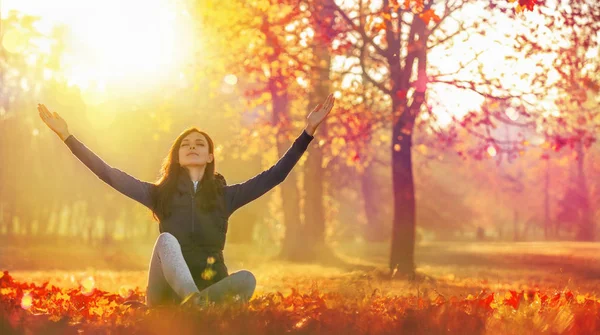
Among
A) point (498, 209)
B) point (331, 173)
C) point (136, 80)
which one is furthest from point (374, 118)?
point (498, 209)

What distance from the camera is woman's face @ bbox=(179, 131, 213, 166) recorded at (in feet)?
28.4

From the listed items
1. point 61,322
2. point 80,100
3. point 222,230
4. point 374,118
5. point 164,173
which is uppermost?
point 80,100

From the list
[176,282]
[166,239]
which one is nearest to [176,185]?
[166,239]

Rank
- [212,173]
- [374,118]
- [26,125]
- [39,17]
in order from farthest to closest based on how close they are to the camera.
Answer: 1. [26,125]
2. [374,118]
3. [39,17]
4. [212,173]

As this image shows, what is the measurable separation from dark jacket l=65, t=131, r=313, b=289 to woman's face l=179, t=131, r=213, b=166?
0.15 metres

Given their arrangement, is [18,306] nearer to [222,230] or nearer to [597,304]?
[222,230]

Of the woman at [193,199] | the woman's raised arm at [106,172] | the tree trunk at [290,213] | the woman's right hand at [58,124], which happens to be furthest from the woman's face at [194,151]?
the tree trunk at [290,213]

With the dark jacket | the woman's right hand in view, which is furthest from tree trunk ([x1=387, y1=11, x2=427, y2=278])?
the woman's right hand

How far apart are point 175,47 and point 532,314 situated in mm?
20083

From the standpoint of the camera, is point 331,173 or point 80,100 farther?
point 80,100

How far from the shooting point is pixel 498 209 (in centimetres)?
8831

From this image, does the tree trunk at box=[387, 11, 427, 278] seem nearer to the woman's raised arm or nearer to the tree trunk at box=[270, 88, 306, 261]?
the tree trunk at box=[270, 88, 306, 261]

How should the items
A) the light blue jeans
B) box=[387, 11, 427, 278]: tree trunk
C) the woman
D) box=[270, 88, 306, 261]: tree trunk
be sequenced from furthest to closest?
box=[270, 88, 306, 261]: tree trunk
box=[387, 11, 427, 278]: tree trunk
the woman
the light blue jeans

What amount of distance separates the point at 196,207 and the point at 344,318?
6.37 feet
